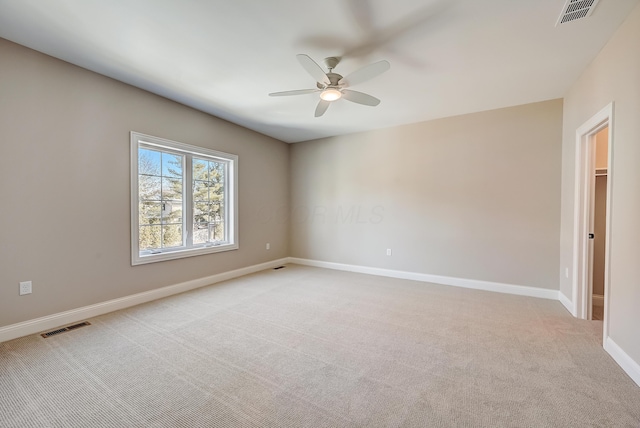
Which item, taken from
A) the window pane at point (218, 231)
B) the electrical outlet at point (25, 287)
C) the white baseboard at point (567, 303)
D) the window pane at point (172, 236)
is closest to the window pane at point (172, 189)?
the window pane at point (172, 236)

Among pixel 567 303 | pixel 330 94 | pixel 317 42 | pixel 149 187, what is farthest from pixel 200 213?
pixel 567 303

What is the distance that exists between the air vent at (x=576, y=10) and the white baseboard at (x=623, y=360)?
2506 mm

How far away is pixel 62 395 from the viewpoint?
1.73 m

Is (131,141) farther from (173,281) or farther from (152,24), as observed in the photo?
(173,281)

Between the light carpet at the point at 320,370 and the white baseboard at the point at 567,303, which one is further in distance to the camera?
the white baseboard at the point at 567,303

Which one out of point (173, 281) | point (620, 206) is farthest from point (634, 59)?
point (173, 281)

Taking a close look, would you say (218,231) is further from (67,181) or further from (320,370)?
(320,370)

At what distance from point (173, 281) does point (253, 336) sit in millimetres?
1884

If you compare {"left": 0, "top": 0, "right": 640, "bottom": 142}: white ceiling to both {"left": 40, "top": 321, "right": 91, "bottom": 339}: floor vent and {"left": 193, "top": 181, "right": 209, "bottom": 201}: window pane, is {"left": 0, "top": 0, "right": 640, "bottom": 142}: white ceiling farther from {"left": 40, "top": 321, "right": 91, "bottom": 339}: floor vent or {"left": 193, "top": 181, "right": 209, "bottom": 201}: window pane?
{"left": 40, "top": 321, "right": 91, "bottom": 339}: floor vent

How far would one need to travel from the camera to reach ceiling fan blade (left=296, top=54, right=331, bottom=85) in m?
2.17

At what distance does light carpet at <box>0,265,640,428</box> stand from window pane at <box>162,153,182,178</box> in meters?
1.80

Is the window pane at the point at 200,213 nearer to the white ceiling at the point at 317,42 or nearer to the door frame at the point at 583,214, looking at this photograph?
the white ceiling at the point at 317,42

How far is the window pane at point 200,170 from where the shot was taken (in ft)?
13.6

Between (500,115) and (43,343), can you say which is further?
(500,115)
